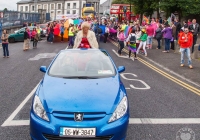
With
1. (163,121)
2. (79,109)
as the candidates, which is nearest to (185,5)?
(163,121)

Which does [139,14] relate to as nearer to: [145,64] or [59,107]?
[145,64]

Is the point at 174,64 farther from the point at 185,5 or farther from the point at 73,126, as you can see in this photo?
the point at 185,5

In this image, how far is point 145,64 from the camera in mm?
14695

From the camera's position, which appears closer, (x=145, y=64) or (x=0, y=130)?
(x=0, y=130)

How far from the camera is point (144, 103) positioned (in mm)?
7473

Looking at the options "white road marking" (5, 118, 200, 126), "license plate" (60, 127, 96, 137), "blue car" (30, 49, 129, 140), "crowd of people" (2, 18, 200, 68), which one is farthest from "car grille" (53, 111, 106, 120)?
"crowd of people" (2, 18, 200, 68)

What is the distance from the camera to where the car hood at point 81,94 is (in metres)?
4.43

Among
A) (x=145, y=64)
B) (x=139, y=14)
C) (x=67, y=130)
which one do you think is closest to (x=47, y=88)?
(x=67, y=130)

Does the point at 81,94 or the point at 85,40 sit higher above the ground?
the point at 85,40

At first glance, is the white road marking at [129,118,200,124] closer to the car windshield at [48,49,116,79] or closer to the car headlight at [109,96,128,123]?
the car windshield at [48,49,116,79]

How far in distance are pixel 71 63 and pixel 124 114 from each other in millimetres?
2043

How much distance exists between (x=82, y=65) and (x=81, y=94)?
1393mm

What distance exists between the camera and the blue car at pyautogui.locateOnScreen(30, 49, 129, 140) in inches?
167

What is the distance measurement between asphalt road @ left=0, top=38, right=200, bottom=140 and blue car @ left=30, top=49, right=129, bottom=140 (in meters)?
0.84
